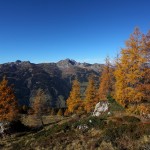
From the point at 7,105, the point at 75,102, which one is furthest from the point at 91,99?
the point at 7,105

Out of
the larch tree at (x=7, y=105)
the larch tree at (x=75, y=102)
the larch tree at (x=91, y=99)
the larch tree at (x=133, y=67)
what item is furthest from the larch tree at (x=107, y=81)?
the larch tree at (x=133, y=67)

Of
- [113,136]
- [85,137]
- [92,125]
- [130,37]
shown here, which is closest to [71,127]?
[92,125]

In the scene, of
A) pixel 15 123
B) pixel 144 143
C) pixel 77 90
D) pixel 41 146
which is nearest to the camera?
pixel 144 143

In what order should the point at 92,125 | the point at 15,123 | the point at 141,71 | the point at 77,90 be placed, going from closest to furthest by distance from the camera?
the point at 141,71 → the point at 92,125 → the point at 15,123 → the point at 77,90

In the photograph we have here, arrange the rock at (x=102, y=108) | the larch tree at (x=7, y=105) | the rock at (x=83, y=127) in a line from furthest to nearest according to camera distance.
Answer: the rock at (x=102, y=108) < the larch tree at (x=7, y=105) < the rock at (x=83, y=127)

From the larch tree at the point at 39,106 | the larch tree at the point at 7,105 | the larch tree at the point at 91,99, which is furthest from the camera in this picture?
the larch tree at the point at 91,99

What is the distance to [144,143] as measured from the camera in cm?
2020

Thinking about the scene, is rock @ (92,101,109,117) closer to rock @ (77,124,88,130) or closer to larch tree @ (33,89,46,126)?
rock @ (77,124,88,130)

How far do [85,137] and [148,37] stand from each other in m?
14.2

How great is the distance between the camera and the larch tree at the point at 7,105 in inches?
1572

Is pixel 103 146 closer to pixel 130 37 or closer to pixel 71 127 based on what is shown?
pixel 71 127

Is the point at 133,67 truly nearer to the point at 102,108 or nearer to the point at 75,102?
the point at 102,108

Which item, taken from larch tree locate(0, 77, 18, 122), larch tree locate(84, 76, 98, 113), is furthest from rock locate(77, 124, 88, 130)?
larch tree locate(84, 76, 98, 113)

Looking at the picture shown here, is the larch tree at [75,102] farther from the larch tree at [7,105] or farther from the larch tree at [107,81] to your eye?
the larch tree at [7,105]
